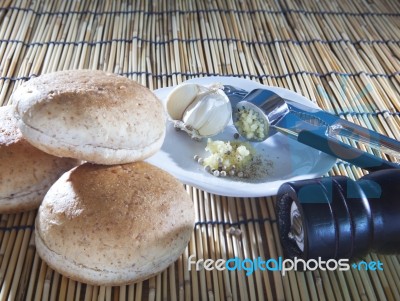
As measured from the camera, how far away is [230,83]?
0.99m

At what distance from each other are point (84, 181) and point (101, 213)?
6 centimetres

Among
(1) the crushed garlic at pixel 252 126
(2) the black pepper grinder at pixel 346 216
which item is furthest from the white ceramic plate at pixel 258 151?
(2) the black pepper grinder at pixel 346 216

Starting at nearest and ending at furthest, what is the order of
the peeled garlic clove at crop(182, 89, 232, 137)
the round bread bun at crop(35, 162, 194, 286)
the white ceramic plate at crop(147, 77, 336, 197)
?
the round bread bun at crop(35, 162, 194, 286)
the white ceramic plate at crop(147, 77, 336, 197)
the peeled garlic clove at crop(182, 89, 232, 137)

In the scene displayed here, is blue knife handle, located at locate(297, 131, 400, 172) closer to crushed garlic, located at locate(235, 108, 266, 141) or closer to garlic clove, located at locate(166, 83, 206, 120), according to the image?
crushed garlic, located at locate(235, 108, 266, 141)

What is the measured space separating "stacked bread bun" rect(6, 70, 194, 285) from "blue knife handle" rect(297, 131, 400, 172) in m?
0.27

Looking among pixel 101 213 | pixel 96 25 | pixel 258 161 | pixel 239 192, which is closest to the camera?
pixel 101 213

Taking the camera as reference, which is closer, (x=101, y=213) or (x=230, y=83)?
(x=101, y=213)

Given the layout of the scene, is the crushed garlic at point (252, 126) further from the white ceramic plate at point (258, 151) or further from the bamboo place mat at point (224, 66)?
the bamboo place mat at point (224, 66)

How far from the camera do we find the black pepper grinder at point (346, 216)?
0.60m

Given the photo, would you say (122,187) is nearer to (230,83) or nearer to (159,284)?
(159,284)

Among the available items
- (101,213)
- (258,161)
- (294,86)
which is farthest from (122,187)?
(294,86)

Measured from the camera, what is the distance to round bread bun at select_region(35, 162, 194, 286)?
59cm

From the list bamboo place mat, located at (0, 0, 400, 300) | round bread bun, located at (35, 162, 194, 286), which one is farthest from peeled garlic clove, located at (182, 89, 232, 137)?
round bread bun, located at (35, 162, 194, 286)

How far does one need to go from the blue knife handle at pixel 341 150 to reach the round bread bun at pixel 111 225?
279 mm
